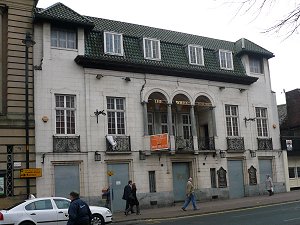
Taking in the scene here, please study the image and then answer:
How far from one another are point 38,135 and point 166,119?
10.2 meters

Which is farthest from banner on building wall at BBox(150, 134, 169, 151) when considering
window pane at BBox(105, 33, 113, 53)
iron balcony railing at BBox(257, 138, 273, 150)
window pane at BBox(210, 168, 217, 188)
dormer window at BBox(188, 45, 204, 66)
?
iron balcony railing at BBox(257, 138, 273, 150)

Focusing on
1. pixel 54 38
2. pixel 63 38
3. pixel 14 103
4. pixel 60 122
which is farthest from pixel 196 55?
pixel 14 103

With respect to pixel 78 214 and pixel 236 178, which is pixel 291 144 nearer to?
pixel 236 178

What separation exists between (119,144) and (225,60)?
38.4 ft

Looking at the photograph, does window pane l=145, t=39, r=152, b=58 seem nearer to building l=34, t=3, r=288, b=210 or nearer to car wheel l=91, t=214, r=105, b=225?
building l=34, t=3, r=288, b=210

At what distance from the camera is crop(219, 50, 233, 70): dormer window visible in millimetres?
32281

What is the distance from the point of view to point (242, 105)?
1272 inches

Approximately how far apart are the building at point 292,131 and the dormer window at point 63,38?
18.8m

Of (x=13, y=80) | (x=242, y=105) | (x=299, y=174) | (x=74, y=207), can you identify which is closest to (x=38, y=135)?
(x=13, y=80)

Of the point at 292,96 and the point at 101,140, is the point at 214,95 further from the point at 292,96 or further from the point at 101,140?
the point at 292,96

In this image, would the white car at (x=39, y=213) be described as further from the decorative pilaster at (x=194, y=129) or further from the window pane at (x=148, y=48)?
the window pane at (x=148, y=48)

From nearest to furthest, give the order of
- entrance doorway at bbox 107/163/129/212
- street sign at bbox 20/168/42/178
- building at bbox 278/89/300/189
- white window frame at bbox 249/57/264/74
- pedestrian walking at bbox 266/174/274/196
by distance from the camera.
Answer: street sign at bbox 20/168/42/178, entrance doorway at bbox 107/163/129/212, pedestrian walking at bbox 266/174/274/196, white window frame at bbox 249/57/264/74, building at bbox 278/89/300/189

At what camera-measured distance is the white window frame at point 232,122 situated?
103 ft

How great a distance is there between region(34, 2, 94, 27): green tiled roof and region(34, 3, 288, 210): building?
7 cm
